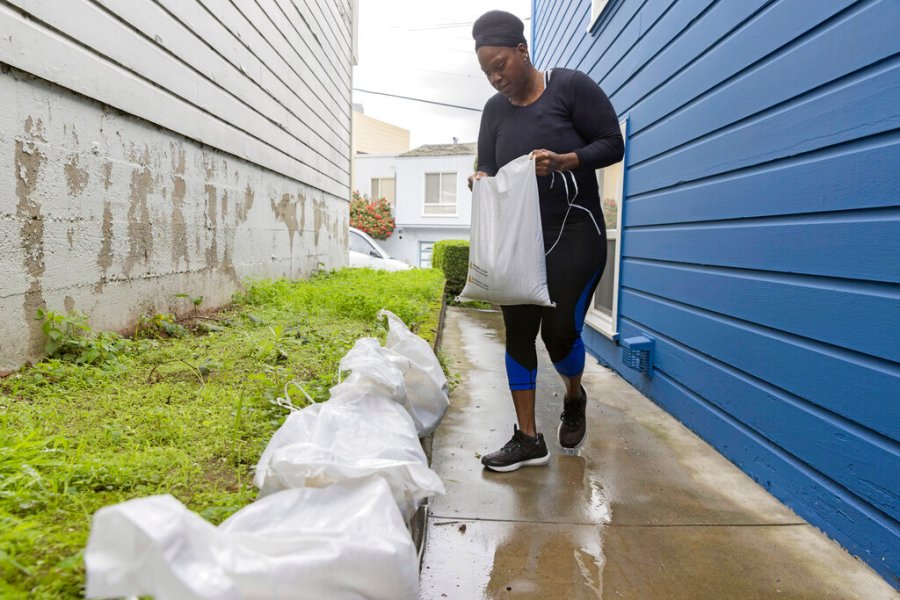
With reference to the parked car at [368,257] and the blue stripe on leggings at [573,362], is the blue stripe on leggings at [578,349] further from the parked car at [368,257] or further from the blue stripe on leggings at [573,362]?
the parked car at [368,257]

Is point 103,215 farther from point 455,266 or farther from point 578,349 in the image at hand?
point 455,266

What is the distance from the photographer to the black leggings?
8.64 feet

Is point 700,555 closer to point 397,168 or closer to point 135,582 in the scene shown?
point 135,582

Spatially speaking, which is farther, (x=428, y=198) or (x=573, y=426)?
(x=428, y=198)

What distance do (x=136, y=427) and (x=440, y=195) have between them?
23.9 meters

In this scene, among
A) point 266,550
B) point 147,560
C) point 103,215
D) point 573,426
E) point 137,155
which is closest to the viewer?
point 147,560

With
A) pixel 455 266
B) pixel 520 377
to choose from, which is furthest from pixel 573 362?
pixel 455 266

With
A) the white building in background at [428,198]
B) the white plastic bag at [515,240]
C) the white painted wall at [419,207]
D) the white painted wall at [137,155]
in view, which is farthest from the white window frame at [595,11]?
the white building in background at [428,198]

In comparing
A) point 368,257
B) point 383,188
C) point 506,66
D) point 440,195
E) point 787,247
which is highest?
point 383,188

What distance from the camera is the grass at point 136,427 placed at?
1.29 m

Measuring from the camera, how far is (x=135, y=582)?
2.88 feet

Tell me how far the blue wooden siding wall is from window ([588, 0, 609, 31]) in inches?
50.0

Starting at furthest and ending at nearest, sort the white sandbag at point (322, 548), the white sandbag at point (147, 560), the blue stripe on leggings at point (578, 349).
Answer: the blue stripe on leggings at point (578, 349)
the white sandbag at point (322, 548)
the white sandbag at point (147, 560)

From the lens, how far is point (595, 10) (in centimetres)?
532
